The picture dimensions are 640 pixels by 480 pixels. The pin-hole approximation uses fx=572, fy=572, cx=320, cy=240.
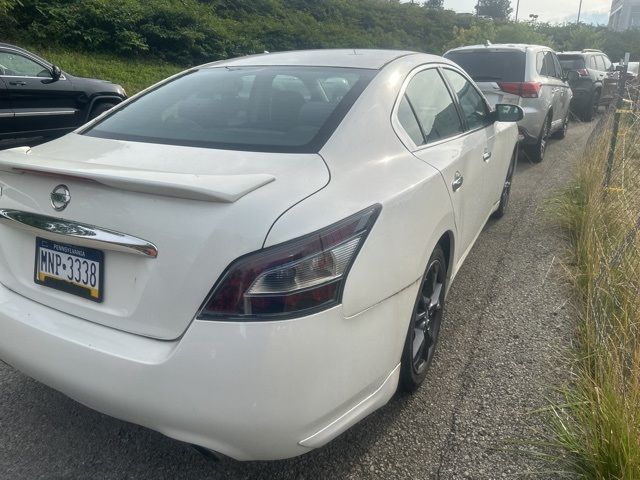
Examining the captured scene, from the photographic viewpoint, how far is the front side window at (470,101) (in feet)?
12.3

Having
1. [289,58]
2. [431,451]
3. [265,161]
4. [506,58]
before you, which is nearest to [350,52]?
[289,58]

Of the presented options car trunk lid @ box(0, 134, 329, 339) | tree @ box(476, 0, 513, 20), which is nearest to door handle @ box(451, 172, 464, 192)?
car trunk lid @ box(0, 134, 329, 339)

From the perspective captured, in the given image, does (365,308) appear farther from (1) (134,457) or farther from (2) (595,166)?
(2) (595,166)

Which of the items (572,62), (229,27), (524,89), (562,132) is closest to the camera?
(524,89)

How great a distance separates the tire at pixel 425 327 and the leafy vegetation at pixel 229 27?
40.5 ft

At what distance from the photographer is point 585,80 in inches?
484

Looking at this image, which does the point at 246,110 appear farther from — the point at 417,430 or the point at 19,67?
the point at 19,67

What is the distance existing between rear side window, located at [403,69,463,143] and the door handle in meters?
0.22

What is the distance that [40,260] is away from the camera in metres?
2.14

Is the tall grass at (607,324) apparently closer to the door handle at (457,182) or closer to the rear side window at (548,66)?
the door handle at (457,182)

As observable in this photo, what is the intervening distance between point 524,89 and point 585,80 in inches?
223

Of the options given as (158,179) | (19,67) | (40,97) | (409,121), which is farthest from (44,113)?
(158,179)

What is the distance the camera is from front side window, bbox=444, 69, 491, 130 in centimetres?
376

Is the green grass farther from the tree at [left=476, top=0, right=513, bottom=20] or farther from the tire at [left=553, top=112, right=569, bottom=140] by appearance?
the tree at [left=476, top=0, right=513, bottom=20]
